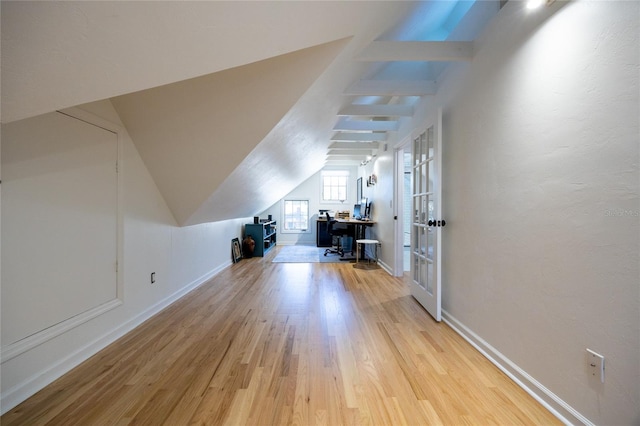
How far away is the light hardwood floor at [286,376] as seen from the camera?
47.2 inches

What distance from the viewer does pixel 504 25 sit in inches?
61.5

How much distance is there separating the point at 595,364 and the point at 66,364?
279 cm

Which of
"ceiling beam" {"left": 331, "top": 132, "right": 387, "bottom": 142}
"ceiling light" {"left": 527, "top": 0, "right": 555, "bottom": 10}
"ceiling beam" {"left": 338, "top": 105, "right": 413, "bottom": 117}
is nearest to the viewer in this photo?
"ceiling light" {"left": 527, "top": 0, "right": 555, "bottom": 10}

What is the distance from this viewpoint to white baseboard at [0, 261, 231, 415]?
4.09 ft

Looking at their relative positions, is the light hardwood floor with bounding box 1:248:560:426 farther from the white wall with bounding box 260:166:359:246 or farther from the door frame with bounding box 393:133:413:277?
the white wall with bounding box 260:166:359:246

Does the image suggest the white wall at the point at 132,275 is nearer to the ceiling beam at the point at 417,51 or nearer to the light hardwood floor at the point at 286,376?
the light hardwood floor at the point at 286,376

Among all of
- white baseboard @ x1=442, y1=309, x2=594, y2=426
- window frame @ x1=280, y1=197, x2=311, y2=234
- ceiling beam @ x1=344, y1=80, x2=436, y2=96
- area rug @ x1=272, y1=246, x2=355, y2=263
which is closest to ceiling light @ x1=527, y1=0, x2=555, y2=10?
ceiling beam @ x1=344, y1=80, x2=436, y2=96

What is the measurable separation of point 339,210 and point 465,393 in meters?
6.11

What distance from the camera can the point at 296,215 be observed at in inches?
290

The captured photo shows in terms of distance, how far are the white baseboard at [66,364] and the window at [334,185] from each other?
17.8 feet

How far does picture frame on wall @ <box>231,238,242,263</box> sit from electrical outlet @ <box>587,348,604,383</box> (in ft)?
15.2

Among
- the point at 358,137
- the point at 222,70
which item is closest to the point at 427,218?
the point at 222,70

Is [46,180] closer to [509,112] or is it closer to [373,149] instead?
[509,112]

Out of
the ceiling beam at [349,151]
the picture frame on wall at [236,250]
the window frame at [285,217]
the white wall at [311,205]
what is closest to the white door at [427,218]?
the ceiling beam at [349,151]
